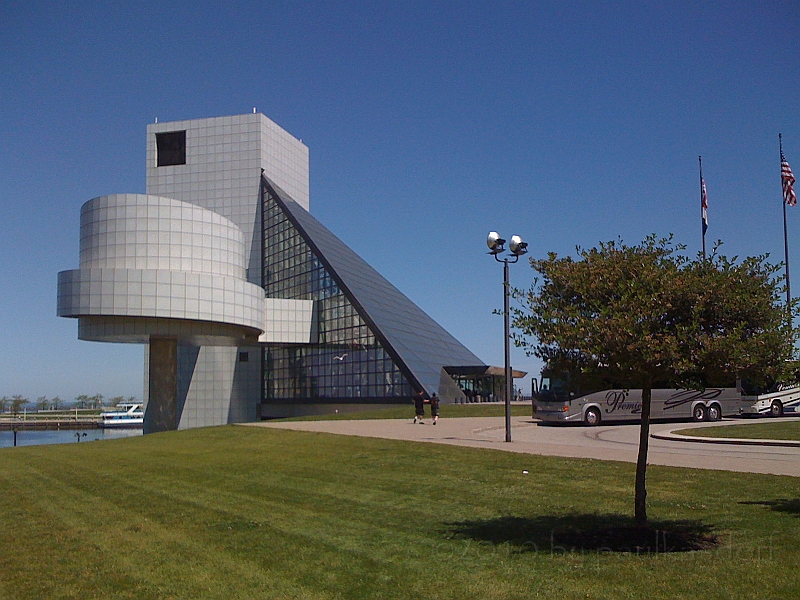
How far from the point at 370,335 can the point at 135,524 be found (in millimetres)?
41893

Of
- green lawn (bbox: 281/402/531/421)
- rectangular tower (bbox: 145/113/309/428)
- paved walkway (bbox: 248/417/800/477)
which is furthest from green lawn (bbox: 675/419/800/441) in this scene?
rectangular tower (bbox: 145/113/309/428)

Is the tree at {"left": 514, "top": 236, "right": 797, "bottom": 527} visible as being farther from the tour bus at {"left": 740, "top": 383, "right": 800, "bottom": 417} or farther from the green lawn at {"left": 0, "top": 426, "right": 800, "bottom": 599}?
the tour bus at {"left": 740, "top": 383, "right": 800, "bottom": 417}

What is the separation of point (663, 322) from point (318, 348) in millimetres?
50465

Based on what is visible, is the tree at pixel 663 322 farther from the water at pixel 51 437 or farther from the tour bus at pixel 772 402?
the water at pixel 51 437

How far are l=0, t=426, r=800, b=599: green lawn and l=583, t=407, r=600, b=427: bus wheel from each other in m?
14.9

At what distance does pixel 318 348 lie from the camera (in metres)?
57.5

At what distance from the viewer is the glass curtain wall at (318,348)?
51656 mm

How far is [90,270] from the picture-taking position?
40.2 metres

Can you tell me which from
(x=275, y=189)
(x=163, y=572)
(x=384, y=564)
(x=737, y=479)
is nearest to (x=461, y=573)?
(x=384, y=564)

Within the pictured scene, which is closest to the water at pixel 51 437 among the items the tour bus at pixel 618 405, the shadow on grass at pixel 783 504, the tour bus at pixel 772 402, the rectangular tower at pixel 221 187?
the rectangular tower at pixel 221 187

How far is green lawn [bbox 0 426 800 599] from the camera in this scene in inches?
275

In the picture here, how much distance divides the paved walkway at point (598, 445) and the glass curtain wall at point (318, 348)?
63.1 feet

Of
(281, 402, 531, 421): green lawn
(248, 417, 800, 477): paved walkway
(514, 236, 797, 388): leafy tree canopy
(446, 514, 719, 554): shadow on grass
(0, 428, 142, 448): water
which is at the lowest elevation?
(0, 428, 142, 448): water

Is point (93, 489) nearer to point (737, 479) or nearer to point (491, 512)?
Answer: point (491, 512)
